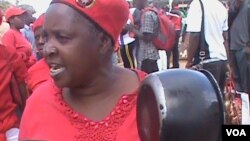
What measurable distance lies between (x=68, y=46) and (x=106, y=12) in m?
0.18

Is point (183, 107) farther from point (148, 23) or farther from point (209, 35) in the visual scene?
point (148, 23)

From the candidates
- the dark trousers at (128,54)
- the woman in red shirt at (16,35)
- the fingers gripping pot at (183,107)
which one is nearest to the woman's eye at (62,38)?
the fingers gripping pot at (183,107)

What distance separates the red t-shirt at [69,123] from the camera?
186 centimetres

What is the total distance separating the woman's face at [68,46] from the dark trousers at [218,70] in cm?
407

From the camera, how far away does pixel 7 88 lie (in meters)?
4.03

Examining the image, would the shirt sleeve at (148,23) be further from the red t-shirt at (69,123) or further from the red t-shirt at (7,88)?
the red t-shirt at (69,123)

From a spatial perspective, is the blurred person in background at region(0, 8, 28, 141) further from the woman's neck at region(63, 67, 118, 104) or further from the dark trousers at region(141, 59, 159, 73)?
the dark trousers at region(141, 59, 159, 73)

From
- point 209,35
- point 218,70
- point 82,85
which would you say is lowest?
point 218,70

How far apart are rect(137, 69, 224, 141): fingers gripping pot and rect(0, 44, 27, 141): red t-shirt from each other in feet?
8.35

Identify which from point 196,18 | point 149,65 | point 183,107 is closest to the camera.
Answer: point 183,107

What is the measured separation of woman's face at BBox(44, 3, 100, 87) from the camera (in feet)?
5.94

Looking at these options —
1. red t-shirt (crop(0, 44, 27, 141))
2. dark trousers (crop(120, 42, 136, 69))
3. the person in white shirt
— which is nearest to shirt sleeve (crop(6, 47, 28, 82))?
red t-shirt (crop(0, 44, 27, 141))

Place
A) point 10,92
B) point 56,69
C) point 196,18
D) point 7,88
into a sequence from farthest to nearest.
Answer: point 196,18
point 10,92
point 7,88
point 56,69

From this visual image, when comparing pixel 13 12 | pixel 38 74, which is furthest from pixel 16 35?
pixel 38 74
